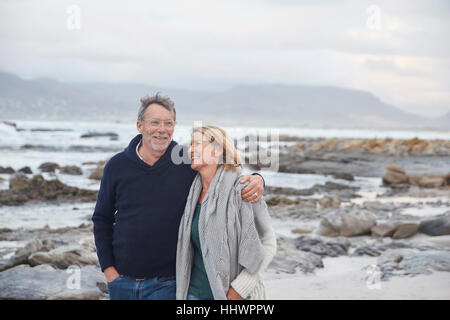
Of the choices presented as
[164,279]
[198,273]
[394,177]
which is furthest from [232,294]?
[394,177]

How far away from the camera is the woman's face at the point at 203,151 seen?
243 cm

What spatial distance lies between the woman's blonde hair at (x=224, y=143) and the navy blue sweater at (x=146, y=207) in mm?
265

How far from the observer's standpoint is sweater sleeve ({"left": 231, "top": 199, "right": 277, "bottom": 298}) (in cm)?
237

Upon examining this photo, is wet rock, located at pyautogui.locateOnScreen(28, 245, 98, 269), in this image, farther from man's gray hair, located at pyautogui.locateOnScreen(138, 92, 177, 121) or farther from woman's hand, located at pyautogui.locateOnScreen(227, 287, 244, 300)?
woman's hand, located at pyautogui.locateOnScreen(227, 287, 244, 300)

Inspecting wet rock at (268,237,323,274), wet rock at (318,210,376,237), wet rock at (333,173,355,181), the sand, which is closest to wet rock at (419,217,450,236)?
wet rock at (318,210,376,237)

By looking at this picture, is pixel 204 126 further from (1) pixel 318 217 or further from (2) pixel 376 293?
(1) pixel 318 217

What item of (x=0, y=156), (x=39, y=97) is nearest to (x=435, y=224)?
(x=0, y=156)

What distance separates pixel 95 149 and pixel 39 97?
1926 inches

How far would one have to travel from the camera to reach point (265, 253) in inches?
93.2

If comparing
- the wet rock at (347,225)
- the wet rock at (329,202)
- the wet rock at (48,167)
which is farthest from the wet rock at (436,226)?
the wet rock at (48,167)

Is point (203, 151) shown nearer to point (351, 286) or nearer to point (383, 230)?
point (351, 286)

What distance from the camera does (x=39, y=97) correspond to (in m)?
72.1

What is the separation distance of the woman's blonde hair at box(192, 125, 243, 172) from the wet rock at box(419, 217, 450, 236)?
612cm

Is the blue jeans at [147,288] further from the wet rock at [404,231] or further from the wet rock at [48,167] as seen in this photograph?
the wet rock at [48,167]
